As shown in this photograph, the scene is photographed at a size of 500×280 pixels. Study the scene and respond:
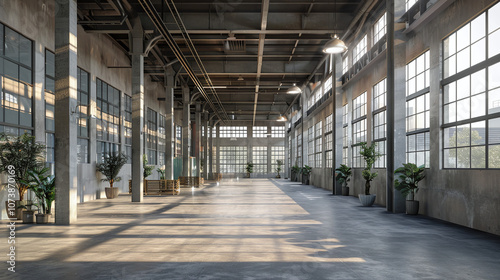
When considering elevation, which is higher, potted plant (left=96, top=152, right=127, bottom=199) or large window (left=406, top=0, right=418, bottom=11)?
large window (left=406, top=0, right=418, bottom=11)

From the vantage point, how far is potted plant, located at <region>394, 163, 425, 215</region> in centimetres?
1331

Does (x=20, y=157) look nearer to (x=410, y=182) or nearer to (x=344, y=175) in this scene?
(x=410, y=182)

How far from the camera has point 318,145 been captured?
33531 mm

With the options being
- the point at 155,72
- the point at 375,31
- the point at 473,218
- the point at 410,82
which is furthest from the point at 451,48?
the point at 155,72

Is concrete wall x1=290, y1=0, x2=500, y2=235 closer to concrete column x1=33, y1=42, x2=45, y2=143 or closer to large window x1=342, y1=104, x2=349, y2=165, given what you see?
large window x1=342, y1=104, x2=349, y2=165

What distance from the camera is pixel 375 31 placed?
19.2 meters

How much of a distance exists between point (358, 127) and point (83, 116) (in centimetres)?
1414

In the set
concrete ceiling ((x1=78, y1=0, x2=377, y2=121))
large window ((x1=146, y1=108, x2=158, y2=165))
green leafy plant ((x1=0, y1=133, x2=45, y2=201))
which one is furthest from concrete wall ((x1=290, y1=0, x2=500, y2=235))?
large window ((x1=146, y1=108, x2=158, y2=165))

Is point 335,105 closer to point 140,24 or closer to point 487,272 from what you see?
point 140,24

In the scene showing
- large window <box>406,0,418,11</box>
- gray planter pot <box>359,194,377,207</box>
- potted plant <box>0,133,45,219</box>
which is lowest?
gray planter pot <box>359,194,377,207</box>

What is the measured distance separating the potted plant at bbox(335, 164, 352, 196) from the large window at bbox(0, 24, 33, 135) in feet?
50.0

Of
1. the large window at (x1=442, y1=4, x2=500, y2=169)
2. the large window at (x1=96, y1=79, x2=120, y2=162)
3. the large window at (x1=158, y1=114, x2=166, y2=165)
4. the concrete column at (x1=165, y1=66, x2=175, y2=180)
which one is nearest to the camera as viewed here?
the large window at (x1=442, y1=4, x2=500, y2=169)

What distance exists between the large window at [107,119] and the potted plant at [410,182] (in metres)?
15.5

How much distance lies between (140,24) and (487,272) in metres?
17.0
